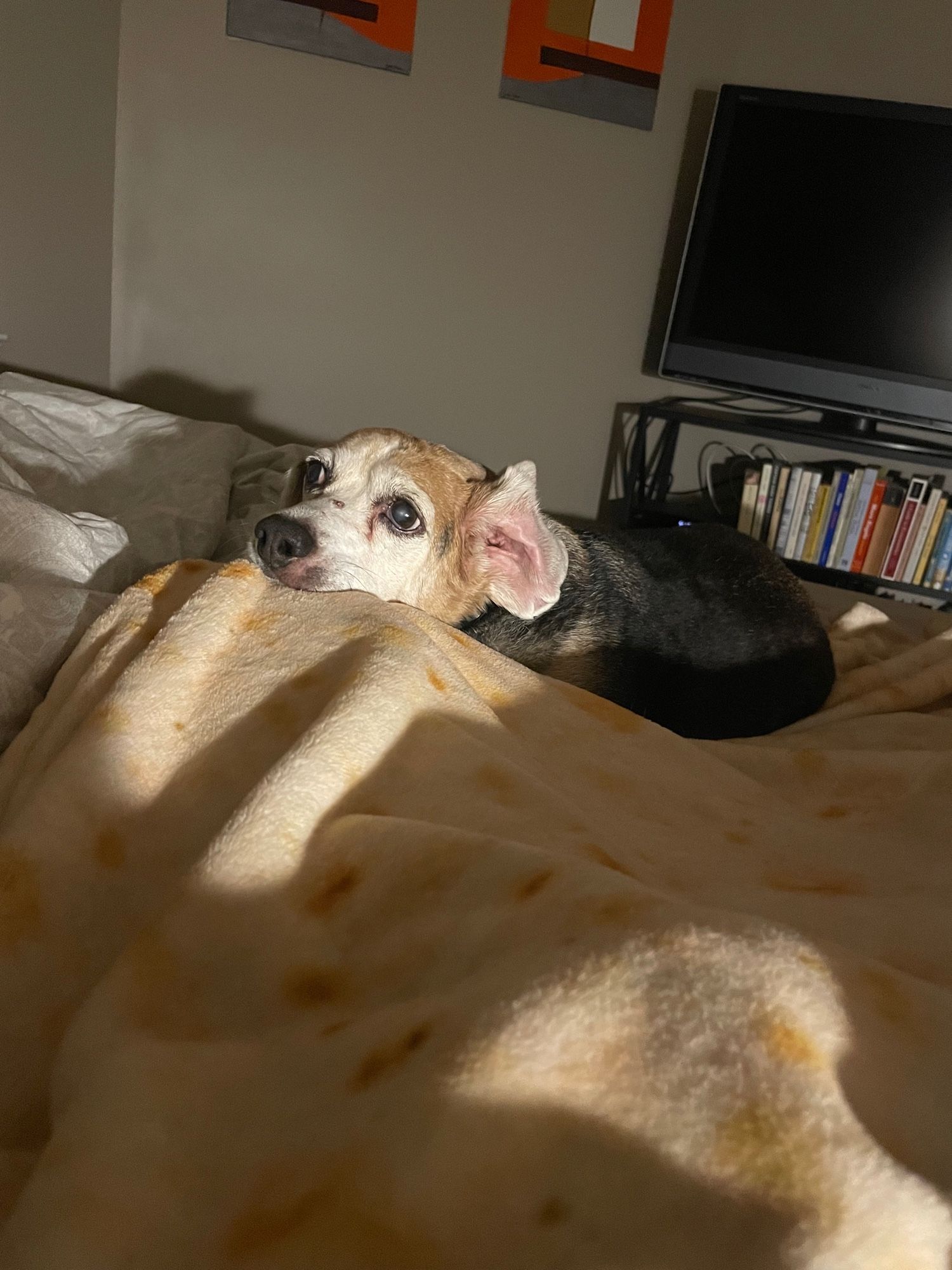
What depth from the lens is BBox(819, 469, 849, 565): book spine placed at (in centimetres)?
310

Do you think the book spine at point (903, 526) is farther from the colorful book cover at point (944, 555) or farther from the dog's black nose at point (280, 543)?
the dog's black nose at point (280, 543)

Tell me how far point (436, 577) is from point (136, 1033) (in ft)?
3.21

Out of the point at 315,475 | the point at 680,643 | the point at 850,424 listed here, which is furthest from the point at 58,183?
the point at 850,424

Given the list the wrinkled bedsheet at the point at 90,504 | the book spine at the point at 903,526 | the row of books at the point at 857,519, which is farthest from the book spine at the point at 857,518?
the wrinkled bedsheet at the point at 90,504

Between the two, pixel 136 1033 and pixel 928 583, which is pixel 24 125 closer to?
pixel 136 1033

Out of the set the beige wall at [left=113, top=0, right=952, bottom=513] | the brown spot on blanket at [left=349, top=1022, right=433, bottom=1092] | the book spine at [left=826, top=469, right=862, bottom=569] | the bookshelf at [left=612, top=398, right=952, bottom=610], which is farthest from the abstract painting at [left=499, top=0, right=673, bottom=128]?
the brown spot on blanket at [left=349, top=1022, right=433, bottom=1092]

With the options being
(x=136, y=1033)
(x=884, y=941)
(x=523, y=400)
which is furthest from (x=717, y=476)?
(x=136, y=1033)

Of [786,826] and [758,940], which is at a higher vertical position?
[758,940]

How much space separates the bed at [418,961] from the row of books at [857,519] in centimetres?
219

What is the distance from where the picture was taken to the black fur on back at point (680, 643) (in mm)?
→ 1452

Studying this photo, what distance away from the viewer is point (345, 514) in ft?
4.52

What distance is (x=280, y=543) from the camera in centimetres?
128

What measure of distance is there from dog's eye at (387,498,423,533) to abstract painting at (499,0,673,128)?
2226 millimetres

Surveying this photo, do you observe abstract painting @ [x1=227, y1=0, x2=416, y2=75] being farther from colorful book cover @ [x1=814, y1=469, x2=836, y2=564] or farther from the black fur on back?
the black fur on back
